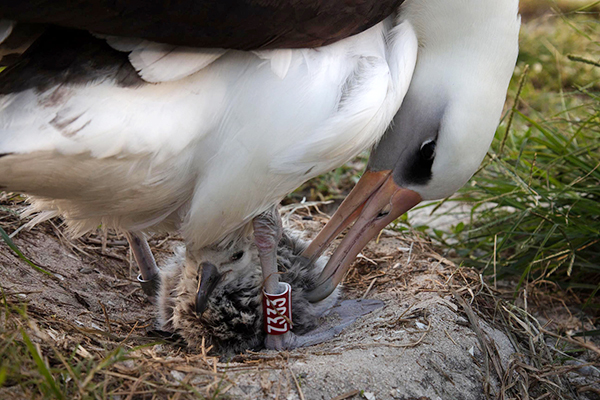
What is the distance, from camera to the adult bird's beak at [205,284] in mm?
3283

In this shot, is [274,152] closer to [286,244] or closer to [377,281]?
[286,244]

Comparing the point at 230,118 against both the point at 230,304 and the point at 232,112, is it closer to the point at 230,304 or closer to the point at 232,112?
the point at 232,112

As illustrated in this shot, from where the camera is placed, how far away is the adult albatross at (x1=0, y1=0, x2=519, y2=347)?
102 inches

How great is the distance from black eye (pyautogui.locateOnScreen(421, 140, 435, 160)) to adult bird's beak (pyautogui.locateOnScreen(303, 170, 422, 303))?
0.67 ft

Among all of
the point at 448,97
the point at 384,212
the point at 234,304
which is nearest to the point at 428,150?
the point at 448,97

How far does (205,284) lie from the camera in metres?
3.35

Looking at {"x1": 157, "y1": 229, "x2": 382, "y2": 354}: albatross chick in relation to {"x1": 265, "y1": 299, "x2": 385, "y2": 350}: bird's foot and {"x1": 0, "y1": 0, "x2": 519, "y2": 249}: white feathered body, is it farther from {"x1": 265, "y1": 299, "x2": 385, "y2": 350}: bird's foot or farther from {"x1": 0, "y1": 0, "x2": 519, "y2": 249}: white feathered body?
{"x1": 0, "y1": 0, "x2": 519, "y2": 249}: white feathered body

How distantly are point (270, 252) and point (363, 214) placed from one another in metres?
0.53

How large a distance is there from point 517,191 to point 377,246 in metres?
1.00

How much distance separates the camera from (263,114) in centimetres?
273

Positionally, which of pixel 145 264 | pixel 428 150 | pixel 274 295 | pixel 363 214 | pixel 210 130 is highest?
pixel 210 130

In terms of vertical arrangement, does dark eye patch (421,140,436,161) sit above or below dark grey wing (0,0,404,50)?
below

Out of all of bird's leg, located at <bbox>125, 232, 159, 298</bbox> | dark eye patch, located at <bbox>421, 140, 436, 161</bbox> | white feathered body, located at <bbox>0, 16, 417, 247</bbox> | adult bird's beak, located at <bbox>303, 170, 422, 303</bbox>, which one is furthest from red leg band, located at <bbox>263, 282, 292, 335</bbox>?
dark eye patch, located at <bbox>421, 140, 436, 161</bbox>

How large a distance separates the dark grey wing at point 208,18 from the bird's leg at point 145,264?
1.65 meters
